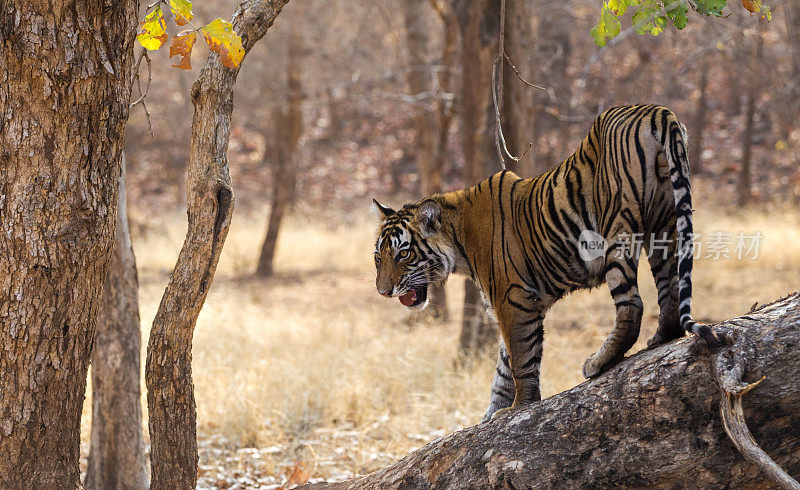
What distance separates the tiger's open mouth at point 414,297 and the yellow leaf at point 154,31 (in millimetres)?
1672

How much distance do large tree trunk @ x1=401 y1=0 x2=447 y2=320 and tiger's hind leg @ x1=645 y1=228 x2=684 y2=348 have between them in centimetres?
611

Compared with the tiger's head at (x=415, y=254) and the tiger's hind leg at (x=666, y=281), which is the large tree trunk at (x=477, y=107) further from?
the tiger's hind leg at (x=666, y=281)

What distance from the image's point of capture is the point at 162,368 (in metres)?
3.78

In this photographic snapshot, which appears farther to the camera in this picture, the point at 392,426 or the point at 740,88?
the point at 740,88

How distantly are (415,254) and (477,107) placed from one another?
4.05 metres

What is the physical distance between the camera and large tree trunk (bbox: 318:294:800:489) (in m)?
2.76

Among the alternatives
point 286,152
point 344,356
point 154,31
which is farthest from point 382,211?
point 286,152

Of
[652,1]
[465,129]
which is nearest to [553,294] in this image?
[652,1]

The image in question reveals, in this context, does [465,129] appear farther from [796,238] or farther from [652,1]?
[796,238]

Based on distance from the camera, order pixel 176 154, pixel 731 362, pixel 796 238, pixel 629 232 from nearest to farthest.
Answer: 1. pixel 731 362
2. pixel 629 232
3. pixel 796 238
4. pixel 176 154

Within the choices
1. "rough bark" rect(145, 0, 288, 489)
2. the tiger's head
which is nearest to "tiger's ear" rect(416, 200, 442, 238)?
the tiger's head

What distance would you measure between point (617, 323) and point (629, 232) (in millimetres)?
380

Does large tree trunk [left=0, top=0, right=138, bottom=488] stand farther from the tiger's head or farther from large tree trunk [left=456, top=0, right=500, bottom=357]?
large tree trunk [left=456, top=0, right=500, bottom=357]

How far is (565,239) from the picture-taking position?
348 centimetres
